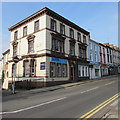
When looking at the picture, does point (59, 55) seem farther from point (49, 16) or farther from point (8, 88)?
point (8, 88)

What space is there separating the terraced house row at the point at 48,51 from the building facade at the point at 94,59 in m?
1.07

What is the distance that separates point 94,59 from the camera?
112ft

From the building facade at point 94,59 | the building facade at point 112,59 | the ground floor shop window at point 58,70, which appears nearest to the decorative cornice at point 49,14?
the building facade at point 94,59

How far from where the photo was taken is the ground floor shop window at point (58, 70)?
20159mm

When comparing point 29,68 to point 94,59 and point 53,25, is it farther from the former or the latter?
point 94,59

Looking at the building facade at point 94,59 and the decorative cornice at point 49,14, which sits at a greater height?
the decorative cornice at point 49,14

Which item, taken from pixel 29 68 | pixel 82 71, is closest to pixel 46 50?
pixel 29 68

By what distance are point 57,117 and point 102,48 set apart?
125 feet

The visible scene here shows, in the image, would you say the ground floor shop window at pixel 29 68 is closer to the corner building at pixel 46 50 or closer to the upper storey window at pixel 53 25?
the corner building at pixel 46 50

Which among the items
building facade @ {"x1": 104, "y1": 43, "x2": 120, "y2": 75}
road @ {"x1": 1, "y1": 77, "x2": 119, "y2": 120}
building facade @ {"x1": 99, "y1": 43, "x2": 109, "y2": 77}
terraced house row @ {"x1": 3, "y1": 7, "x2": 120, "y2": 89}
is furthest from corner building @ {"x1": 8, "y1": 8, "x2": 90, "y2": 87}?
building facade @ {"x1": 104, "y1": 43, "x2": 120, "y2": 75}

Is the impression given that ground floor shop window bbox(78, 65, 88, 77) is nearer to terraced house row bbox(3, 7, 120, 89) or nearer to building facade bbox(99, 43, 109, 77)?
terraced house row bbox(3, 7, 120, 89)

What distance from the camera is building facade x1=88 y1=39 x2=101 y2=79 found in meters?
31.7

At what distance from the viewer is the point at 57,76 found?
68.0 feet

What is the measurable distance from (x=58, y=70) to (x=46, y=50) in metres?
4.40
